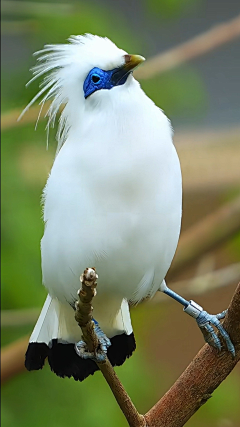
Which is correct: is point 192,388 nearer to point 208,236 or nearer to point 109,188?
point 109,188

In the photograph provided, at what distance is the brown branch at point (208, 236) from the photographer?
1798mm

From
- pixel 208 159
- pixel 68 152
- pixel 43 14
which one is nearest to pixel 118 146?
pixel 68 152

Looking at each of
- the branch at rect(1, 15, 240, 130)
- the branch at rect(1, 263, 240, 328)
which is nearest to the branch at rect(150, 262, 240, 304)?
the branch at rect(1, 263, 240, 328)

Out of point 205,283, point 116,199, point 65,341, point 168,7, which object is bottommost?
point 205,283

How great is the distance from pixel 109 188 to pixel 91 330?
208 millimetres

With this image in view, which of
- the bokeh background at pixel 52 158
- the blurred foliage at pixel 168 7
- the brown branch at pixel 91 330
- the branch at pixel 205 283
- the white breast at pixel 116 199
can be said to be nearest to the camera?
the brown branch at pixel 91 330

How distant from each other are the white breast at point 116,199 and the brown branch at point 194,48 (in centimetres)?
68

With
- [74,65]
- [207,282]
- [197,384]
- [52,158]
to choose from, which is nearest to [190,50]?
[52,158]

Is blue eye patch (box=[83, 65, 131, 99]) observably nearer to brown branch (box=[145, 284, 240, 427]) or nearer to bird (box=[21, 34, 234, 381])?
bird (box=[21, 34, 234, 381])

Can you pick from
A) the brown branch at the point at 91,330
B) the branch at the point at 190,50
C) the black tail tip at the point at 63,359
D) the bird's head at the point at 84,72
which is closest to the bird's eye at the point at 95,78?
the bird's head at the point at 84,72

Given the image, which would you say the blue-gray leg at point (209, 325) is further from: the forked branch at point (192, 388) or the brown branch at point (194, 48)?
the brown branch at point (194, 48)

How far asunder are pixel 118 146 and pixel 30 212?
0.59m

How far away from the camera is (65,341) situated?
4.28 ft

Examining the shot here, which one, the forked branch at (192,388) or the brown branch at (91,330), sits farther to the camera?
the forked branch at (192,388)
